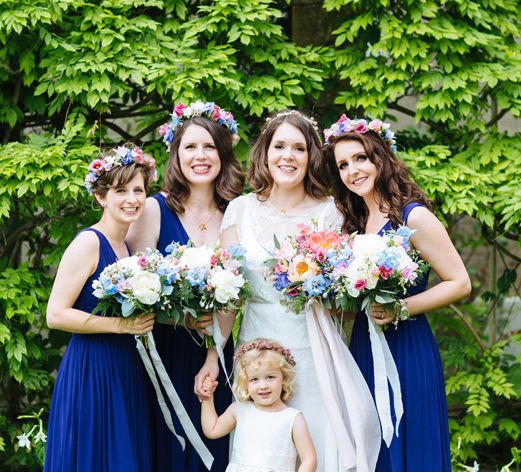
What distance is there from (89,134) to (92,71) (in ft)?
1.37

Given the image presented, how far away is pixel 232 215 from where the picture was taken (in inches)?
196

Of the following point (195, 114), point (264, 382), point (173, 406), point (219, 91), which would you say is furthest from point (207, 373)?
point (219, 91)

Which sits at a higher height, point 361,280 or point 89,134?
point 89,134

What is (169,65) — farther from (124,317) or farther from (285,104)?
(124,317)

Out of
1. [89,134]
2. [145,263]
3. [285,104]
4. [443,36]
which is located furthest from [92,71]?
[443,36]

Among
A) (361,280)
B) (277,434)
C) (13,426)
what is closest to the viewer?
(361,280)

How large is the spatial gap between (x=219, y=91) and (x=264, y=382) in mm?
2288

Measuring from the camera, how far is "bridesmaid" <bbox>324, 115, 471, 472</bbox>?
178 inches

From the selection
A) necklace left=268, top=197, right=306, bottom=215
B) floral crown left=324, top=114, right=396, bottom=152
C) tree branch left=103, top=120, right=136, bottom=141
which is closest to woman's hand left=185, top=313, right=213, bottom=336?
necklace left=268, top=197, right=306, bottom=215

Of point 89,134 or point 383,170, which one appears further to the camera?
point 89,134

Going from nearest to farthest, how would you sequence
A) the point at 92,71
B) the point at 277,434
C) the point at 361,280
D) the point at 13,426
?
the point at 361,280 < the point at 277,434 < the point at 92,71 < the point at 13,426

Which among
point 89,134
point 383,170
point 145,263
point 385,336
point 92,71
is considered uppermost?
point 92,71

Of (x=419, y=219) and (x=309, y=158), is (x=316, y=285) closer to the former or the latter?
(x=419, y=219)

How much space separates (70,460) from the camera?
451cm
